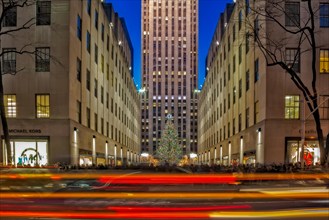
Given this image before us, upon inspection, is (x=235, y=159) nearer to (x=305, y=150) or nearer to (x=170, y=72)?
(x=305, y=150)

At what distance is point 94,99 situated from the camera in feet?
152

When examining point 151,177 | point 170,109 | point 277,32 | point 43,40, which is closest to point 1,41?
point 43,40

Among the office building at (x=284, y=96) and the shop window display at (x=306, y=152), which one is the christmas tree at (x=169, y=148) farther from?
the shop window display at (x=306, y=152)

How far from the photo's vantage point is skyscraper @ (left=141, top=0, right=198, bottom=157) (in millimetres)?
192875

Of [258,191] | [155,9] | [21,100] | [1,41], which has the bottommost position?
[258,191]

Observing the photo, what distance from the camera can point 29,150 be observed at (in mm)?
34000

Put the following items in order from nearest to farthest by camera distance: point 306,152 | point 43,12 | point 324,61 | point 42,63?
point 42,63, point 43,12, point 324,61, point 306,152

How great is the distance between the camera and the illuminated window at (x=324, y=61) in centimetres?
3538

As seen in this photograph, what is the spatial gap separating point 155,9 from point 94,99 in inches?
6081

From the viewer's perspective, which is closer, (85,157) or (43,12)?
(43,12)

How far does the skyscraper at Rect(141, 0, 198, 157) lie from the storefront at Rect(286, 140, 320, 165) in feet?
512

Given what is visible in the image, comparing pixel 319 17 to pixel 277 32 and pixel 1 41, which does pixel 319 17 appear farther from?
pixel 1 41

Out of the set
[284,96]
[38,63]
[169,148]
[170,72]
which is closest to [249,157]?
[284,96]

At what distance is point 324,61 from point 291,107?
15.7 ft
